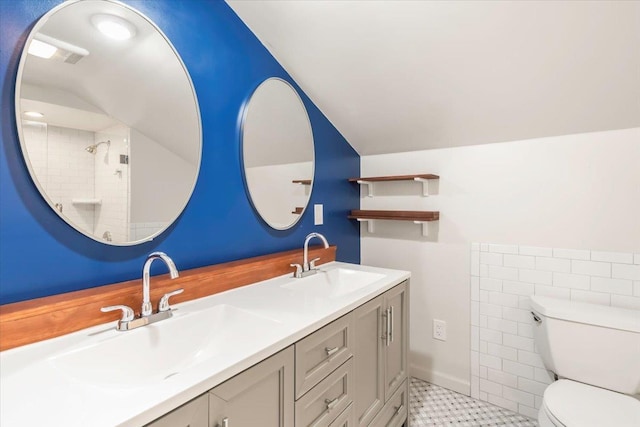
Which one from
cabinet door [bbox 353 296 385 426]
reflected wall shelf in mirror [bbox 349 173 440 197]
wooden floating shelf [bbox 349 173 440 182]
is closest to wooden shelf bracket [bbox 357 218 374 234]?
reflected wall shelf in mirror [bbox 349 173 440 197]

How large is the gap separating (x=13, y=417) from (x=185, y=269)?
70 centimetres

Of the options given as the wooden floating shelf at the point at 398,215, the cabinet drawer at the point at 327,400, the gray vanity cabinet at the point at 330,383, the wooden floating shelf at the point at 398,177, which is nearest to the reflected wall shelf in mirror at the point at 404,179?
the wooden floating shelf at the point at 398,177

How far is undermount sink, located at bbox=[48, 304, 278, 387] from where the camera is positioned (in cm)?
81

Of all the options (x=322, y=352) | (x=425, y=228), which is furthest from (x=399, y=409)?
(x=425, y=228)

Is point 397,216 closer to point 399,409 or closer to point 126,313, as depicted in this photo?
point 399,409

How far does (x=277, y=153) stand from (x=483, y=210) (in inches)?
51.7

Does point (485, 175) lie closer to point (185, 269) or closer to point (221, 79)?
point (221, 79)

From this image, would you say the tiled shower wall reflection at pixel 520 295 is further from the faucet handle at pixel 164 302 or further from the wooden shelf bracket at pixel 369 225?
the faucet handle at pixel 164 302

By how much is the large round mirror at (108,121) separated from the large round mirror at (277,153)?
31cm

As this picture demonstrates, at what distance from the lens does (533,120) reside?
167 cm

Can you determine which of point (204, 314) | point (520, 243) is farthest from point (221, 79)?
point (520, 243)

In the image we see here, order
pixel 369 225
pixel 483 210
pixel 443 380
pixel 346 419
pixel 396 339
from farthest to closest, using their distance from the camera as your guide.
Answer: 1. pixel 369 225
2. pixel 443 380
3. pixel 483 210
4. pixel 396 339
5. pixel 346 419

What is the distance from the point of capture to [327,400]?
109cm

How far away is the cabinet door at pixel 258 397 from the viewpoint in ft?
2.41
